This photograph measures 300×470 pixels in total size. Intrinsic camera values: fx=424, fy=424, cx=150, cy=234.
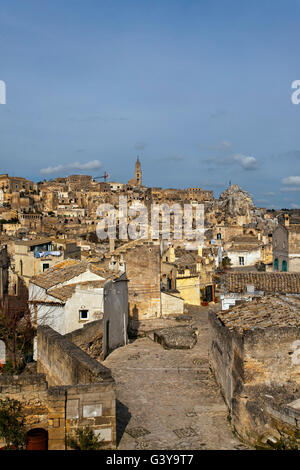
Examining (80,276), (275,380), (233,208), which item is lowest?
(275,380)

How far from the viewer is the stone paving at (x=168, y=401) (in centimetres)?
948

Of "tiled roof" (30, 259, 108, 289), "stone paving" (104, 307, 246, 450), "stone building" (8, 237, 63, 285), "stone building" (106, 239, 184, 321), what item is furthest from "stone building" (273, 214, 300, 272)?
"stone building" (8, 237, 63, 285)

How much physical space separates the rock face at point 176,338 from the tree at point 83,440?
940 cm

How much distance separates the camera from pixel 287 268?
29922 millimetres

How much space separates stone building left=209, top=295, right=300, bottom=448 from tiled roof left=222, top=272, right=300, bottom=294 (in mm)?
8010

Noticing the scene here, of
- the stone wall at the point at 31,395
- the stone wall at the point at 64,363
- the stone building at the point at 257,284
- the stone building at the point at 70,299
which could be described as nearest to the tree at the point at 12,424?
the stone wall at the point at 31,395

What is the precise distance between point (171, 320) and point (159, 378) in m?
9.08

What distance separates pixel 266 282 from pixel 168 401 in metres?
10.7

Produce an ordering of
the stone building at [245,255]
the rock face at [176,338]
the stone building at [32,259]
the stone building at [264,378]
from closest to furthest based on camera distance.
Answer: the stone building at [264,378] < the rock face at [176,338] < the stone building at [32,259] < the stone building at [245,255]

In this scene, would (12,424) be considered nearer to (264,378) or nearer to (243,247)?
(264,378)

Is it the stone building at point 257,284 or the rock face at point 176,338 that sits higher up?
the stone building at point 257,284

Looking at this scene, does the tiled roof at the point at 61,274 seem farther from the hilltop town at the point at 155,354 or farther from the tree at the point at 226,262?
the tree at the point at 226,262
